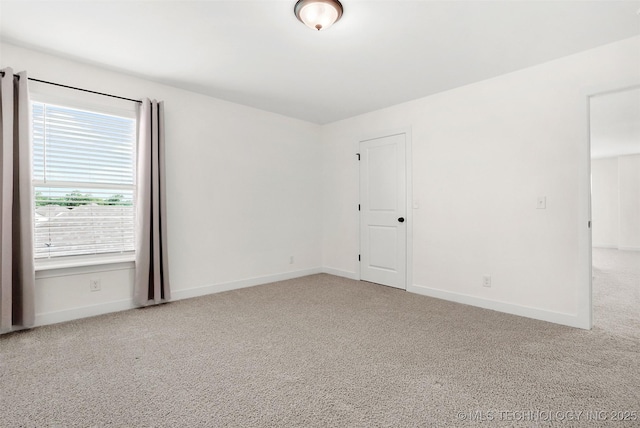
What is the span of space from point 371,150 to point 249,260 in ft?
7.80

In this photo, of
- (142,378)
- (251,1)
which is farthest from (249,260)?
(251,1)

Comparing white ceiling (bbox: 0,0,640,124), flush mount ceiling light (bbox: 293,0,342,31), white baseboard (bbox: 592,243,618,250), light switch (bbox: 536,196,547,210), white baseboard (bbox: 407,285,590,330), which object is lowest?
white baseboard (bbox: 407,285,590,330)

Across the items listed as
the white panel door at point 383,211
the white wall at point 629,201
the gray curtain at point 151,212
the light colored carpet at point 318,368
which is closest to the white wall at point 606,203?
the white wall at point 629,201

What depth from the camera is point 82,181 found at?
3271mm

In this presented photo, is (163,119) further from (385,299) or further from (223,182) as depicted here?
(385,299)

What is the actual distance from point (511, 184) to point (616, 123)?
3842 mm

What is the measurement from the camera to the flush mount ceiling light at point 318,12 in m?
2.18

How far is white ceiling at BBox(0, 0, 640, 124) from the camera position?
2.32 m

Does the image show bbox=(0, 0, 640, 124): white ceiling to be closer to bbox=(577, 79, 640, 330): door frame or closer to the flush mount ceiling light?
the flush mount ceiling light

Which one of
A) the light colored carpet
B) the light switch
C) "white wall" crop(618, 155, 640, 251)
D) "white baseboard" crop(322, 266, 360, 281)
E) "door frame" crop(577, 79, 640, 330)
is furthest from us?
"white wall" crop(618, 155, 640, 251)

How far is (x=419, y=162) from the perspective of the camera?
4188mm

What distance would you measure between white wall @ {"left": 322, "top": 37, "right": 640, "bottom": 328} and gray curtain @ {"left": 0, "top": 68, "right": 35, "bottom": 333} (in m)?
3.93

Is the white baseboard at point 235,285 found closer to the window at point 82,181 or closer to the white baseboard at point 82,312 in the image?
the white baseboard at point 82,312

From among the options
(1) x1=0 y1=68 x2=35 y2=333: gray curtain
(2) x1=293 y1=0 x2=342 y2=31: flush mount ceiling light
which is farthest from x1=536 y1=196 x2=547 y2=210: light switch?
(1) x1=0 y1=68 x2=35 y2=333: gray curtain
